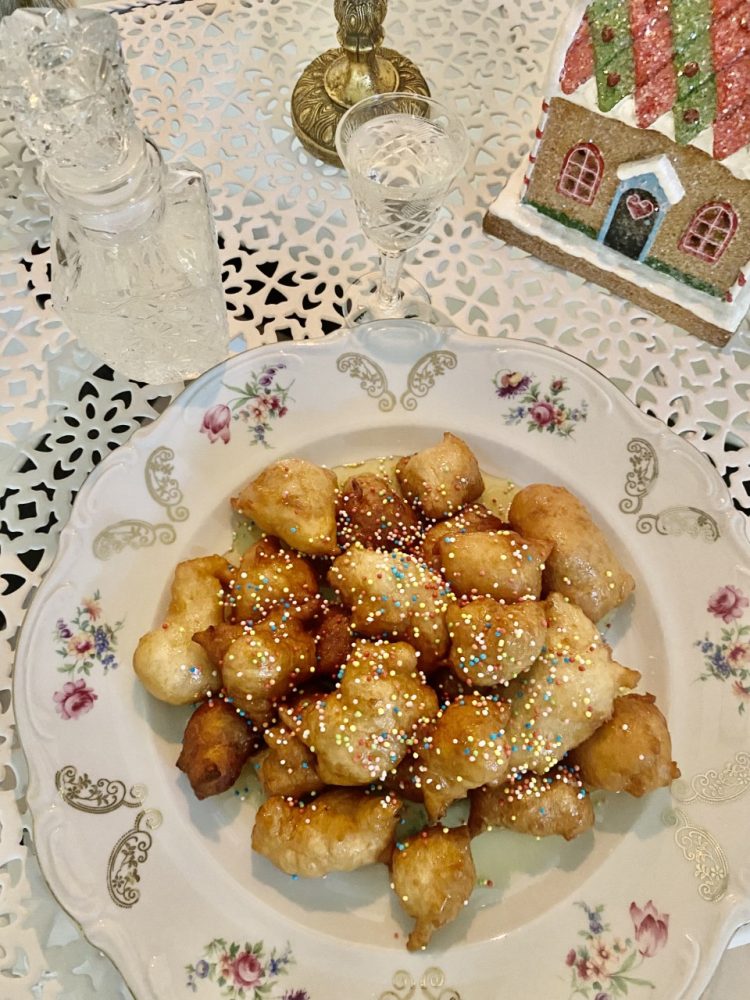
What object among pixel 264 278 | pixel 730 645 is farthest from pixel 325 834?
pixel 264 278

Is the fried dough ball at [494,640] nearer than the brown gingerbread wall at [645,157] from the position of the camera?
Yes

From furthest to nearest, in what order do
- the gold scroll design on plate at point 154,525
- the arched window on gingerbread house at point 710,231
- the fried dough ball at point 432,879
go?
the arched window on gingerbread house at point 710,231 < the gold scroll design on plate at point 154,525 < the fried dough ball at point 432,879

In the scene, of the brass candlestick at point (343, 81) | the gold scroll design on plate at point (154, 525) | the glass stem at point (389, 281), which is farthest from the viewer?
the brass candlestick at point (343, 81)

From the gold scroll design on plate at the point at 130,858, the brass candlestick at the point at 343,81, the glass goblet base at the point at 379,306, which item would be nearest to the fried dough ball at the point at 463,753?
the gold scroll design on plate at the point at 130,858

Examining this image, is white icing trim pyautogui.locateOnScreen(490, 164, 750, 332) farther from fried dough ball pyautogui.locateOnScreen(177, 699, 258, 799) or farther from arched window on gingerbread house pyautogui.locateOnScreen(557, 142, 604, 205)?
fried dough ball pyautogui.locateOnScreen(177, 699, 258, 799)

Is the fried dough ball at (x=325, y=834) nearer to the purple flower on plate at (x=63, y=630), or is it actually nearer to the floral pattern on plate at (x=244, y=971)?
the floral pattern on plate at (x=244, y=971)

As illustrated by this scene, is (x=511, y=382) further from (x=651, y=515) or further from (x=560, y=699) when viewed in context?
(x=560, y=699)

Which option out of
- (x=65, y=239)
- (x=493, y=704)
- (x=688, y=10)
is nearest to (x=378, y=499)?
(x=493, y=704)

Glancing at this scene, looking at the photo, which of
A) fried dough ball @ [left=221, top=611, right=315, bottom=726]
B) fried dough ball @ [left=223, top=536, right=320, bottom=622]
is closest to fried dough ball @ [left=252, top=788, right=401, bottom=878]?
fried dough ball @ [left=221, top=611, right=315, bottom=726]

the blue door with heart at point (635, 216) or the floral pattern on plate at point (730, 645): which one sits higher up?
the blue door with heart at point (635, 216)
